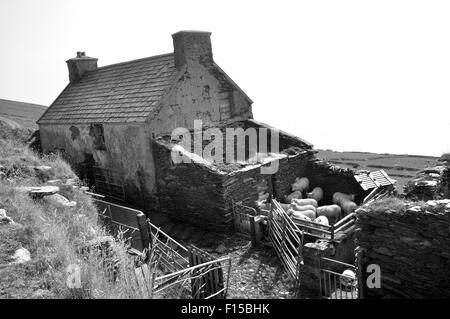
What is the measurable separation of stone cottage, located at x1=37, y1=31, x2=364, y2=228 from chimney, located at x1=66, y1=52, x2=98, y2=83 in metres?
3.49

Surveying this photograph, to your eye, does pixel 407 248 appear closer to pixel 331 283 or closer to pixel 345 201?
pixel 331 283

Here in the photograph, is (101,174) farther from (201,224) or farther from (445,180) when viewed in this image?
(445,180)

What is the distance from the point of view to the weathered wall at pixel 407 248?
5.75m

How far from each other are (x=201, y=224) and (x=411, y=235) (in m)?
7.19

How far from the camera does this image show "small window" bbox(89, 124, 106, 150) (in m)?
14.8

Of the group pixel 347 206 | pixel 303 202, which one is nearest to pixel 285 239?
pixel 303 202

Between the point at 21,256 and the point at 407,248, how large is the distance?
638 centimetres

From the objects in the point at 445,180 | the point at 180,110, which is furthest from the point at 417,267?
the point at 180,110

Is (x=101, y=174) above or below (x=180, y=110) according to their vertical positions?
below

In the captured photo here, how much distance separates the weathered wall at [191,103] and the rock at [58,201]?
5.55 metres

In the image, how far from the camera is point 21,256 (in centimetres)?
482

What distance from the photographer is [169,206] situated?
42.1 feet

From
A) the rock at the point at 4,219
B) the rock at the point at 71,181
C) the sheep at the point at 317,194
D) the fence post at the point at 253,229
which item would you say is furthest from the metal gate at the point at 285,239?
the rock at the point at 4,219

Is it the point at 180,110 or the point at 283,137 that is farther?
the point at 283,137
